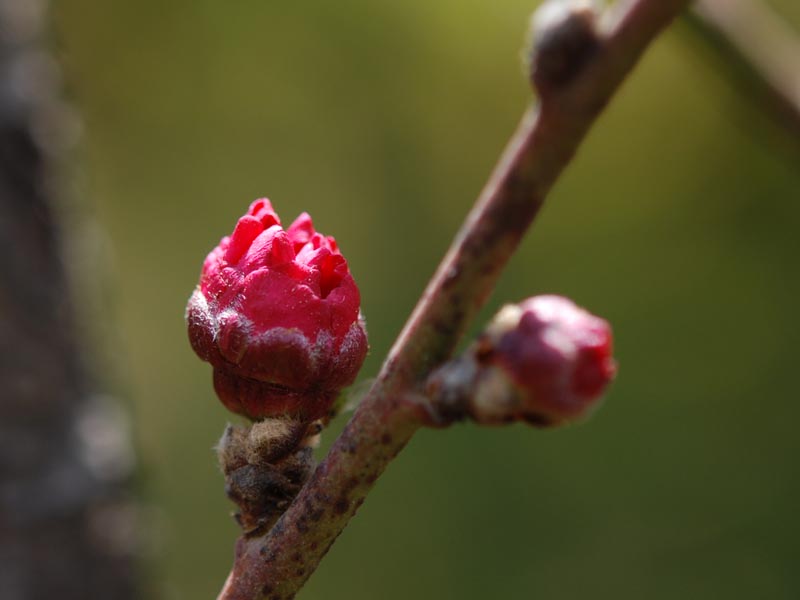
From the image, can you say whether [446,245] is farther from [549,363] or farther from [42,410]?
[549,363]

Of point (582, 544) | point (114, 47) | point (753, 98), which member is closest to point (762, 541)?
point (582, 544)

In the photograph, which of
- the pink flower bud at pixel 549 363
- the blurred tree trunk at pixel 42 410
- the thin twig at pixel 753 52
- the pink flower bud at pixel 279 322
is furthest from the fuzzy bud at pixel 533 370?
the blurred tree trunk at pixel 42 410

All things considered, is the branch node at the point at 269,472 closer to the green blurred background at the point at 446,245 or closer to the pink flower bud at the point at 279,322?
the pink flower bud at the point at 279,322

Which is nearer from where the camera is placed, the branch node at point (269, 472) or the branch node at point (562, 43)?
the branch node at point (562, 43)

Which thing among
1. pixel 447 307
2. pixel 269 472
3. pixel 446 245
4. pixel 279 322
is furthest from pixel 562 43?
pixel 446 245

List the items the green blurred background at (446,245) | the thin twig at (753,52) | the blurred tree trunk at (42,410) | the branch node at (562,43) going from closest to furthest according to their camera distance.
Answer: the branch node at (562,43) → the thin twig at (753,52) → the blurred tree trunk at (42,410) → the green blurred background at (446,245)

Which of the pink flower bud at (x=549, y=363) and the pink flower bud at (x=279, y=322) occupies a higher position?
the pink flower bud at (x=549, y=363)
